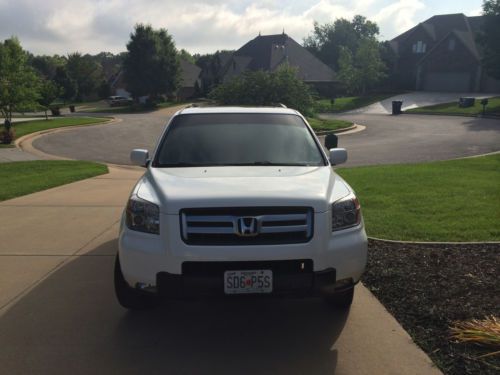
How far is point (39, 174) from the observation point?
1242 centimetres

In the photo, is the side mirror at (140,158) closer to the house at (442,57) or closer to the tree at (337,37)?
the house at (442,57)

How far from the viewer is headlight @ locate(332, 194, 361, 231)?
12.3 feet

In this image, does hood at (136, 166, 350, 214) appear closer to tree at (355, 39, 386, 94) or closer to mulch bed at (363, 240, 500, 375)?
mulch bed at (363, 240, 500, 375)

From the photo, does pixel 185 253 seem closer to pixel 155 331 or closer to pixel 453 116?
pixel 155 331

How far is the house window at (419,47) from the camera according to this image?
66.6 meters

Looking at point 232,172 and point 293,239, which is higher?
point 232,172

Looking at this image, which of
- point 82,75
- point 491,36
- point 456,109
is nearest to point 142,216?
point 456,109

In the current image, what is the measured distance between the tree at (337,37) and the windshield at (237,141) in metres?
87.7

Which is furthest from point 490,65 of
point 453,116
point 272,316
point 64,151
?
point 272,316

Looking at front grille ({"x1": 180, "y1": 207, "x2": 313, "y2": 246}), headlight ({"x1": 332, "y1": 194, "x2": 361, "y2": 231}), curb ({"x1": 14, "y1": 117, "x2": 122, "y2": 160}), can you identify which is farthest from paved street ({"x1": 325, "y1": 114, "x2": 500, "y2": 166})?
front grille ({"x1": 180, "y1": 207, "x2": 313, "y2": 246})

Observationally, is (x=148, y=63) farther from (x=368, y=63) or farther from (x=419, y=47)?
(x=419, y=47)

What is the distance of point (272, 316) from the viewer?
425 cm

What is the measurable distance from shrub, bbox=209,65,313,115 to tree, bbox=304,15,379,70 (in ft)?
210

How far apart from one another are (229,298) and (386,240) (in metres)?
3.24
